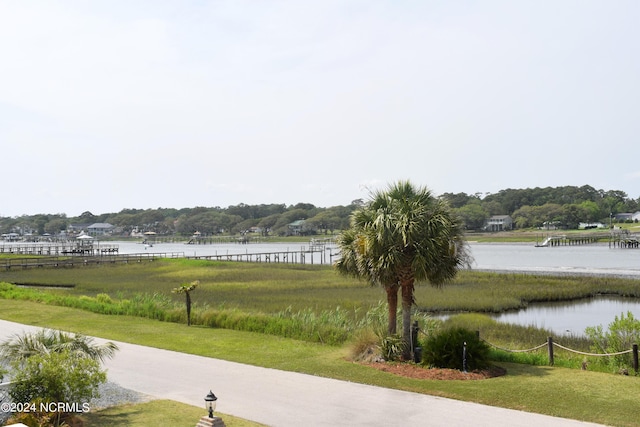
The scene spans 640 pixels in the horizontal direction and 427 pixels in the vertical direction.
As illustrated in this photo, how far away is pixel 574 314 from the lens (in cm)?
3762

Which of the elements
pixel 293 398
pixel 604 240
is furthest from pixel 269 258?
pixel 604 240

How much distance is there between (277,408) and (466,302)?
3033 centimetres

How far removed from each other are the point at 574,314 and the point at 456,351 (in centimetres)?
2539

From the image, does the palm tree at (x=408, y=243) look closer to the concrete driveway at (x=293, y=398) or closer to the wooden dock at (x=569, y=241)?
the concrete driveway at (x=293, y=398)

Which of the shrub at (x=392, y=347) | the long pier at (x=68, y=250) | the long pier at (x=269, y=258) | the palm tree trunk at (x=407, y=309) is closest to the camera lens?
the shrub at (x=392, y=347)

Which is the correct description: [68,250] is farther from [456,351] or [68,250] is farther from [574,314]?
[456,351]

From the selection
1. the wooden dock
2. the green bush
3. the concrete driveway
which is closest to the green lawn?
the concrete driveway

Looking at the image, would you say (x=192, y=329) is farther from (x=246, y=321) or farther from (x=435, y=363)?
(x=435, y=363)

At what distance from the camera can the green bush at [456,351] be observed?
50.2 ft

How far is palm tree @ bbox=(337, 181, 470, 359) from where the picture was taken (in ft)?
53.3

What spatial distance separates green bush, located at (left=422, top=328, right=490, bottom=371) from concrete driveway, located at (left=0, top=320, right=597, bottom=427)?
261 centimetres

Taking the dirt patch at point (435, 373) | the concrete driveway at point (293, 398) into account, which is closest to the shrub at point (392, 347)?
the dirt patch at point (435, 373)

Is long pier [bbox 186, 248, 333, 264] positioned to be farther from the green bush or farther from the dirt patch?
the dirt patch

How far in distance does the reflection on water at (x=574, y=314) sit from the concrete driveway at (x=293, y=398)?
19.6 m
